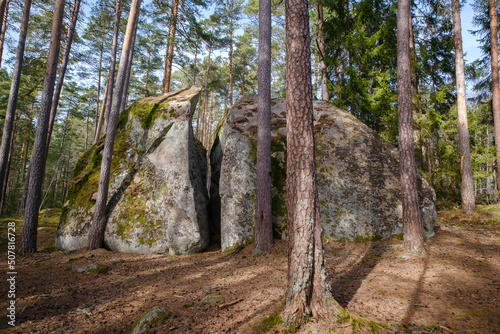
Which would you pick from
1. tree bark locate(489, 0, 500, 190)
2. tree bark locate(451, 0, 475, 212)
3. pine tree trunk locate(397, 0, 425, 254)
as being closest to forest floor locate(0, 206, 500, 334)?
pine tree trunk locate(397, 0, 425, 254)

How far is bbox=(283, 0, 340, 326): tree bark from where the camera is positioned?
9.80 feet

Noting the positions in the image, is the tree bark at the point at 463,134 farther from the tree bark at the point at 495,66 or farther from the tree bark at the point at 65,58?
the tree bark at the point at 65,58

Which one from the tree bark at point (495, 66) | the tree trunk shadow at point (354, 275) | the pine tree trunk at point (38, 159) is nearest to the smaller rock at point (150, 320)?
the tree trunk shadow at point (354, 275)

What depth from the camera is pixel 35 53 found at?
46.6 feet

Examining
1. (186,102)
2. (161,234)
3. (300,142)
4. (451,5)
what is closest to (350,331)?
(300,142)

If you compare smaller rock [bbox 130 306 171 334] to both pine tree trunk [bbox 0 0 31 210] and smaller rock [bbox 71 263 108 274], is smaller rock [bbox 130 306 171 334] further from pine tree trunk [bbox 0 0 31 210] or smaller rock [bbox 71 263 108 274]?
pine tree trunk [bbox 0 0 31 210]

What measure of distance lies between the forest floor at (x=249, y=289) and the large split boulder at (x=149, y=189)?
57 cm

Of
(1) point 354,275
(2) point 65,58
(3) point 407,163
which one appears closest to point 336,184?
(3) point 407,163

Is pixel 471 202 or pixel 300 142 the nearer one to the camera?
pixel 300 142

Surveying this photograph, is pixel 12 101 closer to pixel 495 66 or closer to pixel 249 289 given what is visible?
pixel 249 289

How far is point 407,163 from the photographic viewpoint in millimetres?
5859

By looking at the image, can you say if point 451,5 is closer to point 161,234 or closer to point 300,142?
point 300,142

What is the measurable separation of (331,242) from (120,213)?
6778 millimetres

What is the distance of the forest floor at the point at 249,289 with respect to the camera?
325 centimetres
